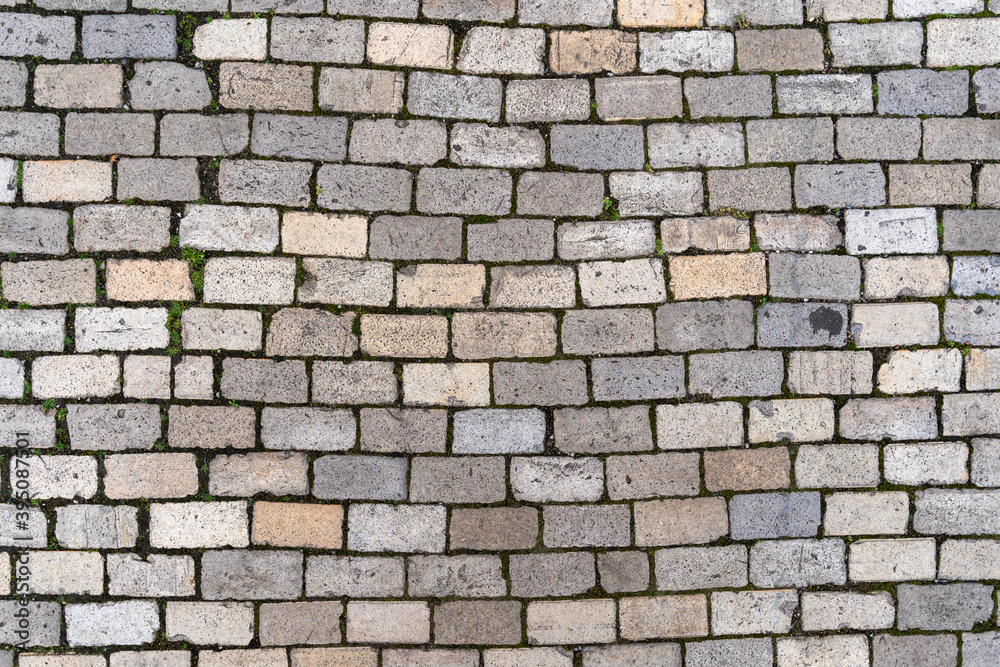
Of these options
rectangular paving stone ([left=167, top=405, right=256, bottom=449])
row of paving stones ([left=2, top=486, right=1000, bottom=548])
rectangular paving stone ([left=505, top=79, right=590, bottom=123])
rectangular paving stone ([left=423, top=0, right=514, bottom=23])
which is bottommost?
row of paving stones ([left=2, top=486, right=1000, bottom=548])

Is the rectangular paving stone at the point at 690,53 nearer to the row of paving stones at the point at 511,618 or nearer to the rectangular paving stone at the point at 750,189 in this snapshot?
the rectangular paving stone at the point at 750,189

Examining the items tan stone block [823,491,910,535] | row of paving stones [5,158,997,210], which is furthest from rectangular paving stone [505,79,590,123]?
tan stone block [823,491,910,535]

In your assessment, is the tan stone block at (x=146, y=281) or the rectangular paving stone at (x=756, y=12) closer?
the tan stone block at (x=146, y=281)

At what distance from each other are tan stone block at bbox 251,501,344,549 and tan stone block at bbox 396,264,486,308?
1204 mm

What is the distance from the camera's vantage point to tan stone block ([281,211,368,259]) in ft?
11.0

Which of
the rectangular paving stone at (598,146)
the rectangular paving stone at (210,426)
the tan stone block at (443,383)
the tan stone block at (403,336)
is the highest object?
the rectangular paving stone at (598,146)

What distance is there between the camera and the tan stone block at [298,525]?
10.9 ft

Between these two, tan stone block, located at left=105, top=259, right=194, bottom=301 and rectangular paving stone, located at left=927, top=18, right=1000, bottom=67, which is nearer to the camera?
tan stone block, located at left=105, top=259, right=194, bottom=301

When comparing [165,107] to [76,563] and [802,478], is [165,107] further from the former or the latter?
[802,478]

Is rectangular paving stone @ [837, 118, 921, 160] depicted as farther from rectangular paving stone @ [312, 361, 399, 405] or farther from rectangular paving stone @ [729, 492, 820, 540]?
rectangular paving stone @ [312, 361, 399, 405]

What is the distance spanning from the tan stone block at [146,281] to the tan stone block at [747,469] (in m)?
3.03

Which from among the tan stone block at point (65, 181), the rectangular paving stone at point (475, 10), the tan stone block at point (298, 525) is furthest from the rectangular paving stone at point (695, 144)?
the tan stone block at point (65, 181)

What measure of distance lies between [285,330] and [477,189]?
4.25 ft

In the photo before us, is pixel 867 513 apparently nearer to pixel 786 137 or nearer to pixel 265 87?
pixel 786 137
